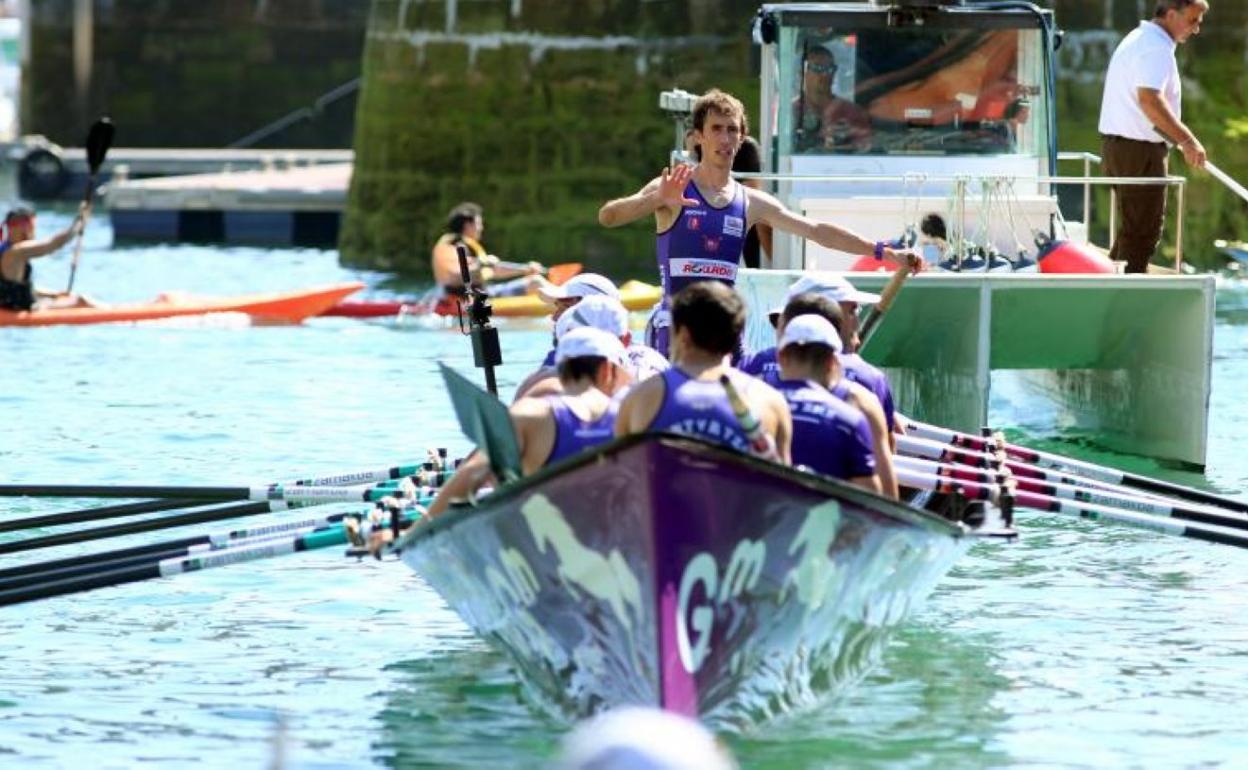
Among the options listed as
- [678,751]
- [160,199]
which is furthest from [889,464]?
[160,199]

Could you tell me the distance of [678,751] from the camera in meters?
3.99

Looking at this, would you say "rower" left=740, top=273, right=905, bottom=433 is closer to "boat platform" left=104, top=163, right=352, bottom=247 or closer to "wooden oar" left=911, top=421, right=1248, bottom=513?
"wooden oar" left=911, top=421, right=1248, bottom=513

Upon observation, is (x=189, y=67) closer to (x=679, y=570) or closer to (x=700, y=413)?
(x=700, y=413)

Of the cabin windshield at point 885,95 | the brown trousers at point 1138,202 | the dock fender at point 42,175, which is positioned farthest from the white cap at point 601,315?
the dock fender at point 42,175

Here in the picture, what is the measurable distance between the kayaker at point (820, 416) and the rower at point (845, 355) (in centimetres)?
59

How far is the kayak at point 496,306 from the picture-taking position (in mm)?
24188

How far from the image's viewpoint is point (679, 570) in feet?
24.8

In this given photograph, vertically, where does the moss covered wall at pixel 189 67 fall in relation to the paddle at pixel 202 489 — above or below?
above

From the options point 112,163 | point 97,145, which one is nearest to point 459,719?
point 97,145

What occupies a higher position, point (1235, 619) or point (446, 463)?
point (446, 463)

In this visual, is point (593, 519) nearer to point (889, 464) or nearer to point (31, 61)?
point (889, 464)

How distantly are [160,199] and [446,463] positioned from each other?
92.9ft

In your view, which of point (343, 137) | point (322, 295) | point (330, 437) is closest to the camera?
point (330, 437)

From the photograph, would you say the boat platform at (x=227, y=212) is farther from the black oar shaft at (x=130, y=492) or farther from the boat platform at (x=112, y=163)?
the black oar shaft at (x=130, y=492)
